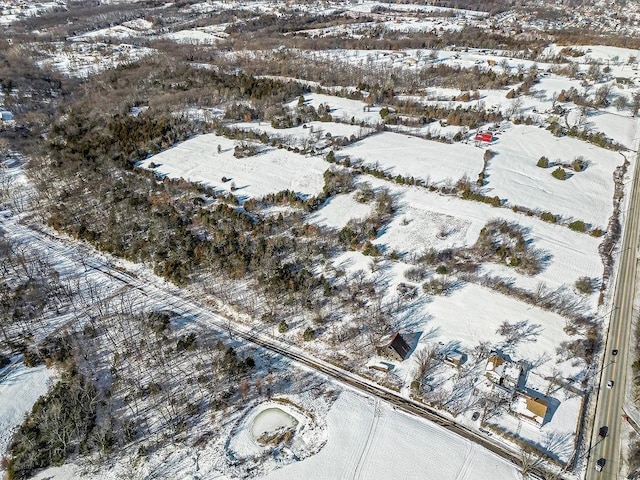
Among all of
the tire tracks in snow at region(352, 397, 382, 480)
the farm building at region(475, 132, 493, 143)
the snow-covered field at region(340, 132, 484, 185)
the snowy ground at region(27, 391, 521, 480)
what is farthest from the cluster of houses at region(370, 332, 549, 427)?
the farm building at region(475, 132, 493, 143)

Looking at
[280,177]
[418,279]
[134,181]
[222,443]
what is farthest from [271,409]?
[134,181]

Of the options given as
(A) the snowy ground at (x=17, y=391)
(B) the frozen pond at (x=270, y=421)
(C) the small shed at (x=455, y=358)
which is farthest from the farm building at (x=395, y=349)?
(A) the snowy ground at (x=17, y=391)

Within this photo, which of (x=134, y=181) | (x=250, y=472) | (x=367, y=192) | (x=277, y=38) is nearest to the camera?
(x=250, y=472)

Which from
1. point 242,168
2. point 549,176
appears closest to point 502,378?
point 549,176

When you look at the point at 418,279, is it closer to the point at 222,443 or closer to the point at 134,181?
the point at 222,443

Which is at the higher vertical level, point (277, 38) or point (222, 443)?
point (277, 38)

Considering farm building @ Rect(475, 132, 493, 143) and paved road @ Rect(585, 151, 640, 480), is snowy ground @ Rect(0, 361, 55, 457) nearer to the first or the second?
paved road @ Rect(585, 151, 640, 480)
